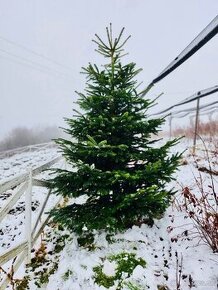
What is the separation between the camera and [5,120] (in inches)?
2702

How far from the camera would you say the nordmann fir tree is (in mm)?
3820

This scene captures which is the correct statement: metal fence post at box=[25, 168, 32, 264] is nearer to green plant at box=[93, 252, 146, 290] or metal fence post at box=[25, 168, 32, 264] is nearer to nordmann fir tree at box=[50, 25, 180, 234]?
Result: nordmann fir tree at box=[50, 25, 180, 234]

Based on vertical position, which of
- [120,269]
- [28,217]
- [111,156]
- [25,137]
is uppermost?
[111,156]

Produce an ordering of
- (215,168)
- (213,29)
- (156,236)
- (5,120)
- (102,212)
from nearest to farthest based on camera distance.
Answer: (213,29), (102,212), (156,236), (215,168), (5,120)

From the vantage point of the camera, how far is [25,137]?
3912 centimetres

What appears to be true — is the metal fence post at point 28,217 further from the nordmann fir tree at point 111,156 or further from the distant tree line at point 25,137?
the distant tree line at point 25,137

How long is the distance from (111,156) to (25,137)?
37336mm

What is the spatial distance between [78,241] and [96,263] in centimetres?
58

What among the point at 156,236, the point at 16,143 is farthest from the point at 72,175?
the point at 16,143

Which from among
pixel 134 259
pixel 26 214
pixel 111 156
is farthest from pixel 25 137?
pixel 134 259

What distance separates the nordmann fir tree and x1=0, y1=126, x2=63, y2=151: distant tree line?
31.8m

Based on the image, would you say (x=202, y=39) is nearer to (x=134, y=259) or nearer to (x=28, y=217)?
(x=134, y=259)

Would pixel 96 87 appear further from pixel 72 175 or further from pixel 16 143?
pixel 16 143

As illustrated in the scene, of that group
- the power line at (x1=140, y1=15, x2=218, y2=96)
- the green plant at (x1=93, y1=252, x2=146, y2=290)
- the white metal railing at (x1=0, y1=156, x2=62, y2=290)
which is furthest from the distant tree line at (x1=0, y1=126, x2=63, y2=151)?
the power line at (x1=140, y1=15, x2=218, y2=96)
